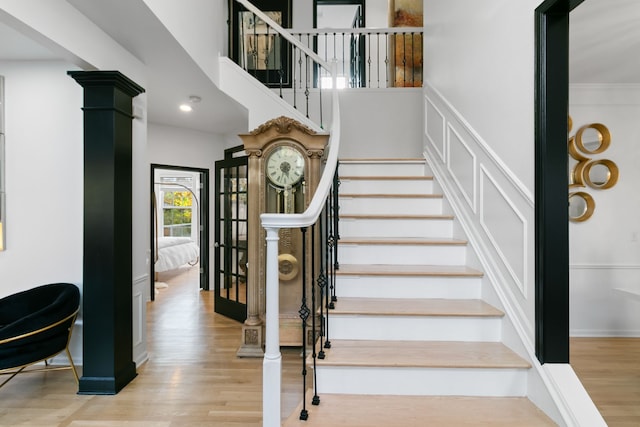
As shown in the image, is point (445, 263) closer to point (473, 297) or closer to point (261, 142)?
point (473, 297)

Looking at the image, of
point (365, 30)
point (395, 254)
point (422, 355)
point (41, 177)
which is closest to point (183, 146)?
point (41, 177)

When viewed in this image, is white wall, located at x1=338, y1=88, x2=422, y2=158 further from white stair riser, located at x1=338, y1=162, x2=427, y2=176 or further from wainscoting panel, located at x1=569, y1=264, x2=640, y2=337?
wainscoting panel, located at x1=569, y1=264, x2=640, y2=337

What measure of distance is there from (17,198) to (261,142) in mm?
2052

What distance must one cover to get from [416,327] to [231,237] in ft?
8.91

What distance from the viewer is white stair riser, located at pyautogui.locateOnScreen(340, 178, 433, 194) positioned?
3.18 metres

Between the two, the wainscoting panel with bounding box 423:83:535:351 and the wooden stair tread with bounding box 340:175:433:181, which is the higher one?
the wooden stair tread with bounding box 340:175:433:181

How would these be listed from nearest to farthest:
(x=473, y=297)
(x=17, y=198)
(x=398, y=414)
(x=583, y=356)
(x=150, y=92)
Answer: (x=398, y=414) < (x=473, y=297) < (x=17, y=198) < (x=583, y=356) < (x=150, y=92)

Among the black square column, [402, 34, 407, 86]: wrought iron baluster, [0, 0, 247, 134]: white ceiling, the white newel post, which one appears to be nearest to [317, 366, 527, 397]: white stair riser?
the white newel post

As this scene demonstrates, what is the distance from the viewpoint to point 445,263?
7.96ft

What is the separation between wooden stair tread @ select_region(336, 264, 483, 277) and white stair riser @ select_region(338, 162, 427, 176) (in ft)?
4.37

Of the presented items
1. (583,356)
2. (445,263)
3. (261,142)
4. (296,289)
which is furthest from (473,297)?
(261,142)

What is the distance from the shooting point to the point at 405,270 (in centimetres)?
222

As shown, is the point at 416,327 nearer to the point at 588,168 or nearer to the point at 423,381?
the point at 423,381

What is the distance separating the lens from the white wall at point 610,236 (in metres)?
3.51
